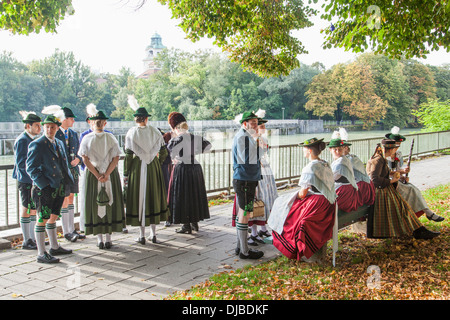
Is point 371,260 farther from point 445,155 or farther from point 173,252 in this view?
point 445,155

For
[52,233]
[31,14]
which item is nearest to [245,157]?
[52,233]

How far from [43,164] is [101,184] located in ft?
2.65

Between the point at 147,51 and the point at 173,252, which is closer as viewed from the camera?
the point at 173,252

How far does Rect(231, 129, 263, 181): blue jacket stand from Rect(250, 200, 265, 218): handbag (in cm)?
61

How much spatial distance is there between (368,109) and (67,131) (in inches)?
1297

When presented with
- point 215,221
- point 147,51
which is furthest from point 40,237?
point 147,51

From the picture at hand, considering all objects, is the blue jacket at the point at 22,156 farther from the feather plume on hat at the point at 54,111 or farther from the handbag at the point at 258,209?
the handbag at the point at 258,209

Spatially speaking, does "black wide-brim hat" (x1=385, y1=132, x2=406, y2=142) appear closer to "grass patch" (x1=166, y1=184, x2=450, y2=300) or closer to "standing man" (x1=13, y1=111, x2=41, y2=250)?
"grass patch" (x1=166, y1=184, x2=450, y2=300)

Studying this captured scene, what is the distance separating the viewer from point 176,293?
12.9 feet

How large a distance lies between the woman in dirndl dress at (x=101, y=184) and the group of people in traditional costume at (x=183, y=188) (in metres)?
0.01

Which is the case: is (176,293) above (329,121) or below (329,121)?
below

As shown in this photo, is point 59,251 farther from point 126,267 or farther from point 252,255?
point 252,255

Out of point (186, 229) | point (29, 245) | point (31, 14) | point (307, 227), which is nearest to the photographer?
point (307, 227)

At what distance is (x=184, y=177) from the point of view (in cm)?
613
